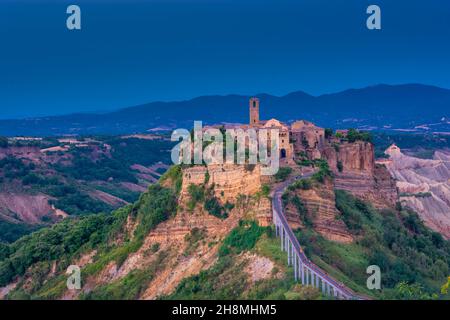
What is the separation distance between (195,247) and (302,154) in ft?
36.7

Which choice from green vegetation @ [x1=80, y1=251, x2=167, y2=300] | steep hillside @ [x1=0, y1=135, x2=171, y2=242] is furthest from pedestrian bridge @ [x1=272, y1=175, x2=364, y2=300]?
steep hillside @ [x1=0, y1=135, x2=171, y2=242]

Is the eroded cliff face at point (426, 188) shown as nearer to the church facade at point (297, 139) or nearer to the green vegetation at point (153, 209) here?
the church facade at point (297, 139)

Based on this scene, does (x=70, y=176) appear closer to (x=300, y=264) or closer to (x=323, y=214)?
(x=323, y=214)

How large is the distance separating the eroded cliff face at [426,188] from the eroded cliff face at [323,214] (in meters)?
27.3

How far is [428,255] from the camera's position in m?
56.4

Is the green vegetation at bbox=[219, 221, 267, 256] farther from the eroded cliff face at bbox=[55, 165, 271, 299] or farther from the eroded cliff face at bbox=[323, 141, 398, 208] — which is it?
the eroded cliff face at bbox=[323, 141, 398, 208]

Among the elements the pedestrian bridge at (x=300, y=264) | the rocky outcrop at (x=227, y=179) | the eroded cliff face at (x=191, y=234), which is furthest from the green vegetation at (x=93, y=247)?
the pedestrian bridge at (x=300, y=264)

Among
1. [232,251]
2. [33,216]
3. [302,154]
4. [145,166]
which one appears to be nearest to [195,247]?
[232,251]

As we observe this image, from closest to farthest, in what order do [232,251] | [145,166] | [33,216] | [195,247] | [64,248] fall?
[232,251] → [195,247] → [64,248] → [33,216] → [145,166]

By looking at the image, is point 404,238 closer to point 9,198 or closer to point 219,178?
point 219,178

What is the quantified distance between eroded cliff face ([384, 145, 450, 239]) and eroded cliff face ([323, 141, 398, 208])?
615 inches

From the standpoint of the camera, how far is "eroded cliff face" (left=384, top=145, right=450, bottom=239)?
283 feet

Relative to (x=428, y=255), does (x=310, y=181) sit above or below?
above

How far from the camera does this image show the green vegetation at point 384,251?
45719 millimetres
